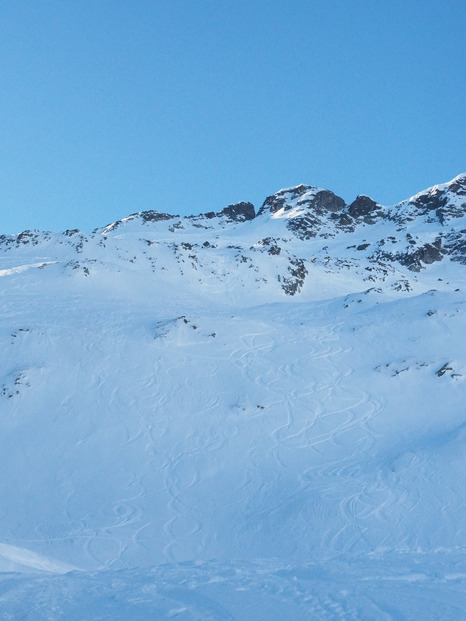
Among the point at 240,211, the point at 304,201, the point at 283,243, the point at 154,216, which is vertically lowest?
the point at 283,243

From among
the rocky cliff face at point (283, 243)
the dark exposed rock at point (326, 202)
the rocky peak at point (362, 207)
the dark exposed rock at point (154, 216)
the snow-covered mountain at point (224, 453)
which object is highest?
the dark exposed rock at point (154, 216)

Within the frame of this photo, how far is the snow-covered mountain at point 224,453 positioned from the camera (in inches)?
287

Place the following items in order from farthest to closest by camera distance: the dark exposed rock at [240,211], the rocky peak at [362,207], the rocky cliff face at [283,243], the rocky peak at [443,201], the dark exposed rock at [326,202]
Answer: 1. the dark exposed rock at [240,211]
2. the dark exposed rock at [326,202]
3. the rocky peak at [362,207]
4. the rocky peak at [443,201]
5. the rocky cliff face at [283,243]

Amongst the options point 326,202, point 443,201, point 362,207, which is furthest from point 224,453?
point 326,202

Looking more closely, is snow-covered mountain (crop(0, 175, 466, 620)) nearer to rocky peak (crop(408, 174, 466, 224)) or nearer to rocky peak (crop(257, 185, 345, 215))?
rocky peak (crop(408, 174, 466, 224))

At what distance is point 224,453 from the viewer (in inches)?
631

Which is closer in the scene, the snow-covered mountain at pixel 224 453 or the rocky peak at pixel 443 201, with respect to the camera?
the snow-covered mountain at pixel 224 453

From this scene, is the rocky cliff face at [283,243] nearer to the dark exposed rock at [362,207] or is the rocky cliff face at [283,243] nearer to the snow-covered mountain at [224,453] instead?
the dark exposed rock at [362,207]

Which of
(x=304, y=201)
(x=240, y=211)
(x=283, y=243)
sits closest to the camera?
(x=283, y=243)

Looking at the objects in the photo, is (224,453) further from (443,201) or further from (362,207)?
(362,207)

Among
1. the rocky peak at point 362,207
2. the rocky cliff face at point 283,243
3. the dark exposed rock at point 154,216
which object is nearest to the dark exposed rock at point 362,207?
the rocky peak at point 362,207

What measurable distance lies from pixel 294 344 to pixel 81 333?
10168 mm

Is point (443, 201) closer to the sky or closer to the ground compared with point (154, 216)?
closer to the ground

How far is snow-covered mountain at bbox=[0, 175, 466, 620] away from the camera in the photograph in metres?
7.29
